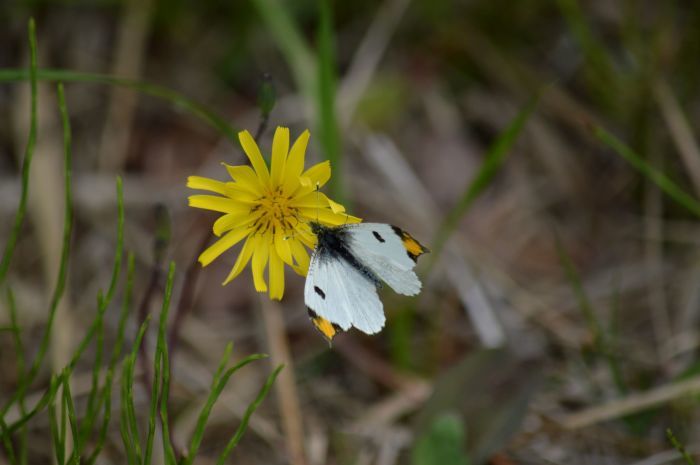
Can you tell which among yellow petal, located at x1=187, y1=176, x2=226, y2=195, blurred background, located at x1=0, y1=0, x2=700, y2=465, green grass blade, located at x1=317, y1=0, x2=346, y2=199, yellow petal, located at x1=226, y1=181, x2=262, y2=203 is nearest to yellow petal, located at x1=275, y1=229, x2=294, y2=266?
yellow petal, located at x1=226, y1=181, x2=262, y2=203

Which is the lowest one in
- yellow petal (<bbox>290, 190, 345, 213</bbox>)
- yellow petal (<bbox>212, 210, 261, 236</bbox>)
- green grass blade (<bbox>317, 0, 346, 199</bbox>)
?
yellow petal (<bbox>212, 210, 261, 236</bbox>)

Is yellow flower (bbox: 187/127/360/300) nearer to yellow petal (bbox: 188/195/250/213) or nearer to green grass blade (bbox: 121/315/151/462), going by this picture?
yellow petal (bbox: 188/195/250/213)

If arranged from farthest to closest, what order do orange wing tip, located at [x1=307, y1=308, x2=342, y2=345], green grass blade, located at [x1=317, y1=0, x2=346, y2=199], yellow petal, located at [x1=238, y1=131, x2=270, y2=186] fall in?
green grass blade, located at [x1=317, y1=0, x2=346, y2=199] → yellow petal, located at [x1=238, y1=131, x2=270, y2=186] → orange wing tip, located at [x1=307, y1=308, x2=342, y2=345]

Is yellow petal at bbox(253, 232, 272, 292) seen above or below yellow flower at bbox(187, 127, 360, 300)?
below

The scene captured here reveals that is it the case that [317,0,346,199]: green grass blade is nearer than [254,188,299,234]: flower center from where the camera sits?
No

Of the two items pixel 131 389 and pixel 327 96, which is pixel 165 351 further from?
pixel 327 96

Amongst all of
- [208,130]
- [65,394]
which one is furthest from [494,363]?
[208,130]

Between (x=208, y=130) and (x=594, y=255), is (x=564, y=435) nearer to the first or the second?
(x=594, y=255)

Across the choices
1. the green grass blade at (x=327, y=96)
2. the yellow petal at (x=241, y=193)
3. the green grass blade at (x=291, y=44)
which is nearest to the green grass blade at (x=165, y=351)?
the yellow petal at (x=241, y=193)

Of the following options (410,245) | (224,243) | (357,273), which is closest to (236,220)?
(224,243)
